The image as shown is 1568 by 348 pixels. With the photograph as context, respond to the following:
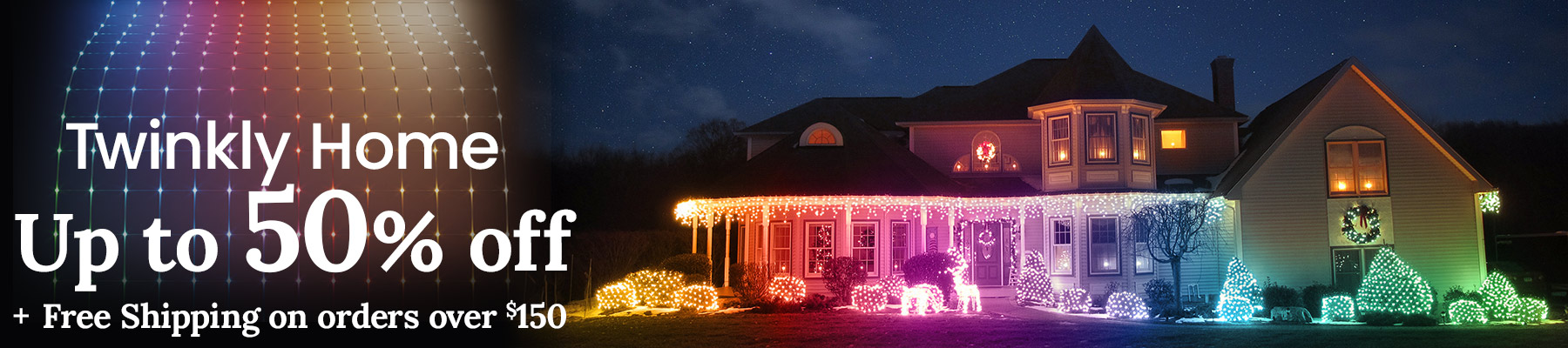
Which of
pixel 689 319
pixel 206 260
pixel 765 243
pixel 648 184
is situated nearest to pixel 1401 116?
pixel 765 243

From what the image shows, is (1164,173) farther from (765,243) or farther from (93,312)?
(93,312)

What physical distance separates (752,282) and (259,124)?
10697 mm

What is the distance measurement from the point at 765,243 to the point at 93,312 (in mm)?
13593

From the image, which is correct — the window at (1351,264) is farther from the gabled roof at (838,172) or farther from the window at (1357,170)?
the gabled roof at (838,172)

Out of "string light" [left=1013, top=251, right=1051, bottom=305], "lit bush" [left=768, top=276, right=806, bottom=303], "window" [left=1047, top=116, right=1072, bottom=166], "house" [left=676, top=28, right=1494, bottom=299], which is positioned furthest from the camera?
"window" [left=1047, top=116, right=1072, bottom=166]

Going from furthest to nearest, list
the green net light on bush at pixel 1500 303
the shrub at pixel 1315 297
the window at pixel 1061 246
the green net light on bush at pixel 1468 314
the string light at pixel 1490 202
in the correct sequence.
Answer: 1. the window at pixel 1061 246
2. the string light at pixel 1490 202
3. the shrub at pixel 1315 297
4. the green net light on bush at pixel 1468 314
5. the green net light on bush at pixel 1500 303

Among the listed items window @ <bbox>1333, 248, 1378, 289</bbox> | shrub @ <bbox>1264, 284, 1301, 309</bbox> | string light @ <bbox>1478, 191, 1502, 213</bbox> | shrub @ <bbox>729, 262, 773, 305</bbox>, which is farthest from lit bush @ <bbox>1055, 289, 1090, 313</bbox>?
string light @ <bbox>1478, 191, 1502, 213</bbox>

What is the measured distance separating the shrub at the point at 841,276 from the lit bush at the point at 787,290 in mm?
Answer: 641

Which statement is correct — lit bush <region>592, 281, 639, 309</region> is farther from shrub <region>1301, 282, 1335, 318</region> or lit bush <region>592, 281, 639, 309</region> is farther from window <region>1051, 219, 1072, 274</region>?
shrub <region>1301, 282, 1335, 318</region>

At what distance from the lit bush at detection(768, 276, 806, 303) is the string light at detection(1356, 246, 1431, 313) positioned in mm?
9001

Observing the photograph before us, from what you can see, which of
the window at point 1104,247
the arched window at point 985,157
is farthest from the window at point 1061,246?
the arched window at point 985,157

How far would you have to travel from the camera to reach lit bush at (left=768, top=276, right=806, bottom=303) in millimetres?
19797

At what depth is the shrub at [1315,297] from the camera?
2044cm

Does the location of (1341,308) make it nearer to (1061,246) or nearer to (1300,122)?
(1300,122)
